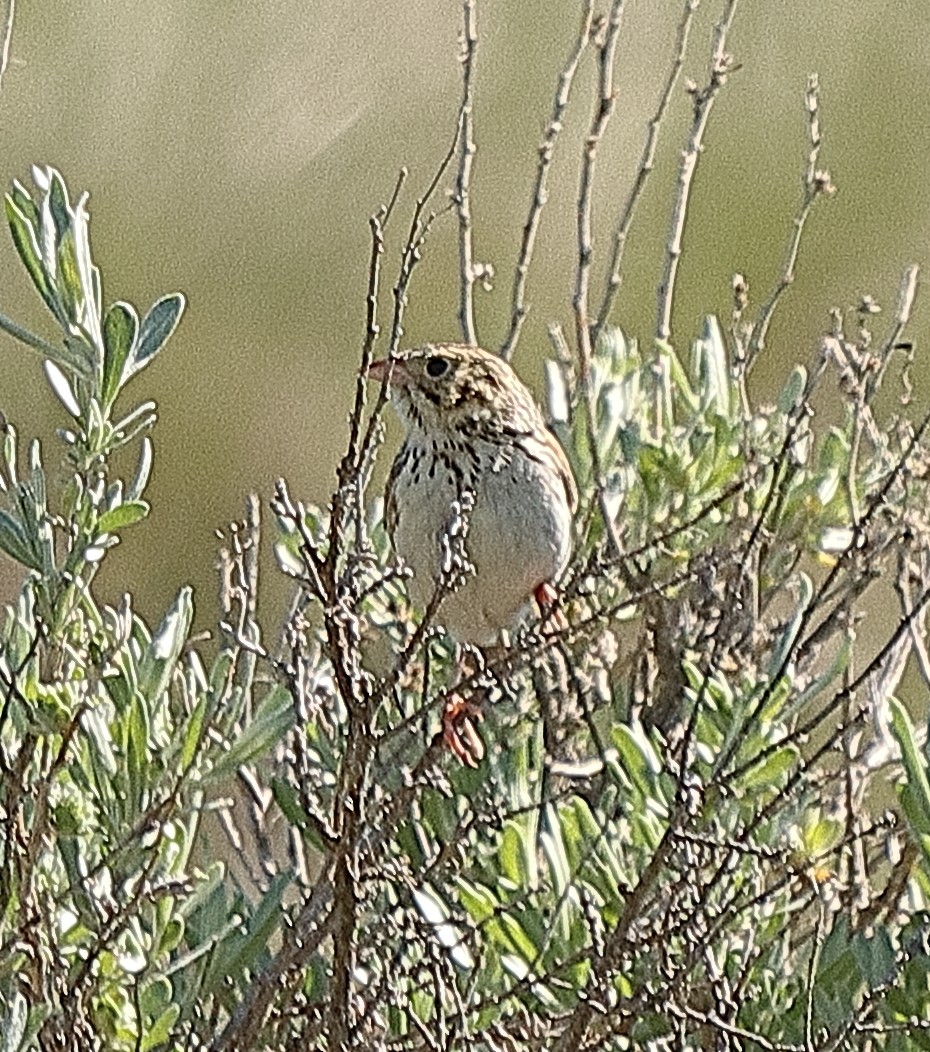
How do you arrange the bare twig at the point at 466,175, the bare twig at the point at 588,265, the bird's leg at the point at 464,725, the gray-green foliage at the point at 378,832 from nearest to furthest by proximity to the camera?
the gray-green foliage at the point at 378,832, the bird's leg at the point at 464,725, the bare twig at the point at 588,265, the bare twig at the point at 466,175

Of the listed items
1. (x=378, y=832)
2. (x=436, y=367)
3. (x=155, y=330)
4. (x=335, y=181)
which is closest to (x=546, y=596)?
(x=436, y=367)

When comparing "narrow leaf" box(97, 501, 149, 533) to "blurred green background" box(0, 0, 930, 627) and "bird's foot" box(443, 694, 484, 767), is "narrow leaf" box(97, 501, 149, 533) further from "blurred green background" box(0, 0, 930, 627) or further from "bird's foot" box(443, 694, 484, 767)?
"blurred green background" box(0, 0, 930, 627)

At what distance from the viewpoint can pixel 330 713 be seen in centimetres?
328

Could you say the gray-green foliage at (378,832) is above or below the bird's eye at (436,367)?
below

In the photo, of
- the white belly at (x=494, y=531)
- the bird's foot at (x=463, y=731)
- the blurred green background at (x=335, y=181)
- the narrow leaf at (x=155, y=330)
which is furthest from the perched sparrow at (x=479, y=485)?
the blurred green background at (x=335, y=181)

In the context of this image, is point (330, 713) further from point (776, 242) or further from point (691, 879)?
point (776, 242)

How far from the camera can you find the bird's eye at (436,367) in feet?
13.8

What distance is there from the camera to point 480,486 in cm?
404

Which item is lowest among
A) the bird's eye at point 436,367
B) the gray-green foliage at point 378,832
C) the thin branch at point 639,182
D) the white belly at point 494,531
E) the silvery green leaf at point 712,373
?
the gray-green foliage at point 378,832

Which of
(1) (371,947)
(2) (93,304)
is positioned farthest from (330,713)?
(2) (93,304)

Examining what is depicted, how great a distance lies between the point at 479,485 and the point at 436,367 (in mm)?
272

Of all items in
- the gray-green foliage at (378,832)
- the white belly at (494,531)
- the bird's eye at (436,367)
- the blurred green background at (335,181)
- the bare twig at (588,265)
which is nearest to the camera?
the gray-green foliage at (378,832)

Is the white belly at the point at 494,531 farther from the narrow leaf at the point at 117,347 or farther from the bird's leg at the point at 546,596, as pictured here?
the narrow leaf at the point at 117,347

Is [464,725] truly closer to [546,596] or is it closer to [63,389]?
[546,596]
